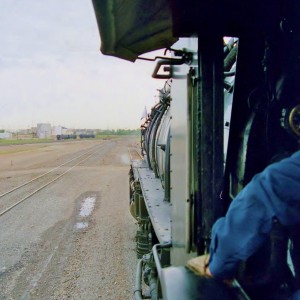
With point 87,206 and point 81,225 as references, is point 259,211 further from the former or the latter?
point 87,206

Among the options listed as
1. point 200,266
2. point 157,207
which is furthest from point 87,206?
point 200,266

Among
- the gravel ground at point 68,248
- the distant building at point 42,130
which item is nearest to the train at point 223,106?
the gravel ground at point 68,248

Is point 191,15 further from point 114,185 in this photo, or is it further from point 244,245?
point 114,185

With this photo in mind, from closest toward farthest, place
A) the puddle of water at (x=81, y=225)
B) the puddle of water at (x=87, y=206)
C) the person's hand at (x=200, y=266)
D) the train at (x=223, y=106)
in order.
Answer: the person's hand at (x=200, y=266), the train at (x=223, y=106), the puddle of water at (x=81, y=225), the puddle of water at (x=87, y=206)

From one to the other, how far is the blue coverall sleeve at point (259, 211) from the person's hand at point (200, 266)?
17cm

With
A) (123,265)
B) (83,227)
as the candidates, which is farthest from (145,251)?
(83,227)

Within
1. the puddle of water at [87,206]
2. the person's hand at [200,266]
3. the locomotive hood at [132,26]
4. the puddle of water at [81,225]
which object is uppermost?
the locomotive hood at [132,26]

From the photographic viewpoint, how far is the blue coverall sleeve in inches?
48.7

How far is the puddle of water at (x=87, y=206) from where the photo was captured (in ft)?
32.6

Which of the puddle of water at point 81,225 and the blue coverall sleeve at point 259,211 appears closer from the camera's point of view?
the blue coverall sleeve at point 259,211

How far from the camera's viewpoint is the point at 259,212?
1.27m

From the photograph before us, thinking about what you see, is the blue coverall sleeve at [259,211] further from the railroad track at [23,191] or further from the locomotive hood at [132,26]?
the railroad track at [23,191]

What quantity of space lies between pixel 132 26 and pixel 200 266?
1279 millimetres

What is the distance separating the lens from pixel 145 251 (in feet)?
17.7
